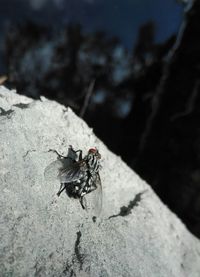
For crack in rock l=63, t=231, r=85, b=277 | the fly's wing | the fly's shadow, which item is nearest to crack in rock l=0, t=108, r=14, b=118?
the fly's shadow

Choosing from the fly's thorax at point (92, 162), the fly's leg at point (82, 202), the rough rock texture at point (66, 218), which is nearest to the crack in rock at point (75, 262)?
the rough rock texture at point (66, 218)

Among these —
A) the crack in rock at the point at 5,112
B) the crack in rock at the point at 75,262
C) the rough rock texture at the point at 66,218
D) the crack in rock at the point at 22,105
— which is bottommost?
the crack in rock at the point at 75,262

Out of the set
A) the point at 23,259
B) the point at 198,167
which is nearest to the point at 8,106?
the point at 23,259

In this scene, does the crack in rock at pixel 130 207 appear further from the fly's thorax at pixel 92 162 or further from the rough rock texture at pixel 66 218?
the fly's thorax at pixel 92 162

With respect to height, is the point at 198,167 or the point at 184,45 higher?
the point at 184,45

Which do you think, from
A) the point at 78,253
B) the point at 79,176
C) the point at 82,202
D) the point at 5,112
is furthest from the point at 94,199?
the point at 5,112

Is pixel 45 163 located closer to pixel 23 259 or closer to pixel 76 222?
pixel 76 222

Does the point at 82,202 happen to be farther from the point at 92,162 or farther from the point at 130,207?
the point at 130,207
